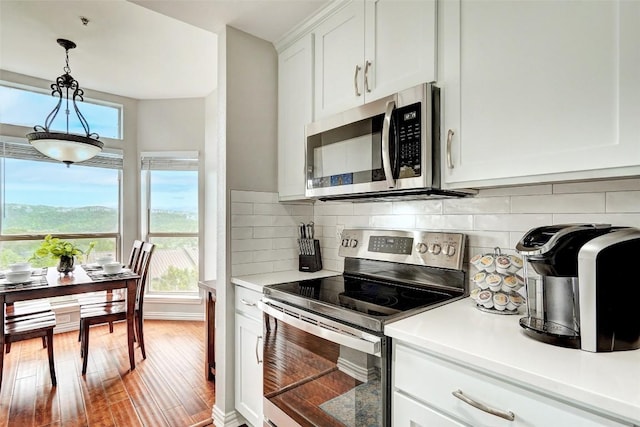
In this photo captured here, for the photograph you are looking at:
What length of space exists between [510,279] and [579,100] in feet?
2.07

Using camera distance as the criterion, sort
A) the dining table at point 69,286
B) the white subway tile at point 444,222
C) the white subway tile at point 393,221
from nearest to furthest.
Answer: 1. the white subway tile at point 444,222
2. the white subway tile at point 393,221
3. the dining table at point 69,286

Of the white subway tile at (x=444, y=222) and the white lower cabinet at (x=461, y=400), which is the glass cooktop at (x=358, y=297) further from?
the white subway tile at (x=444, y=222)

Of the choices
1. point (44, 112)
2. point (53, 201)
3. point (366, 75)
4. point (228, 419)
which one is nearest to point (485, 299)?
point (366, 75)

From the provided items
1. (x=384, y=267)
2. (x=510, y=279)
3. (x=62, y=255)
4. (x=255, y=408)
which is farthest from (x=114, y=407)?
(x=510, y=279)

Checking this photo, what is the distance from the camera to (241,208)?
1981 millimetres

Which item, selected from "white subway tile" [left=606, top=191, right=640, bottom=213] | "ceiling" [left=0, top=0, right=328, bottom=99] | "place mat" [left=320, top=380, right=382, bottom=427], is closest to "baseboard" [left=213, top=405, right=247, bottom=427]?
"place mat" [left=320, top=380, right=382, bottom=427]

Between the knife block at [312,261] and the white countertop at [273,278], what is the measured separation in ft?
0.11

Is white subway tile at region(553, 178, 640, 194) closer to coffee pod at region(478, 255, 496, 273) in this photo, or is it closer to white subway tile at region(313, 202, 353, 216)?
coffee pod at region(478, 255, 496, 273)

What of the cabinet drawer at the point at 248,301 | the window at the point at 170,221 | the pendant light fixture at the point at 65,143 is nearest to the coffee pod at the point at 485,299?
the cabinet drawer at the point at 248,301

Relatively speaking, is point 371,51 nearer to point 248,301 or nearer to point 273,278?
point 273,278

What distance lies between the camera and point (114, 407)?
6.98ft

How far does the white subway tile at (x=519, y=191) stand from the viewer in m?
1.28

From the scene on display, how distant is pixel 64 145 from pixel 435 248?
9.15 feet

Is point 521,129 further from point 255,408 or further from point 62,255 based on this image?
point 62,255
